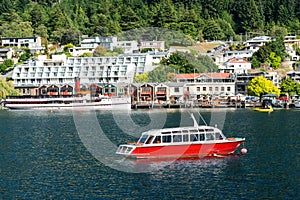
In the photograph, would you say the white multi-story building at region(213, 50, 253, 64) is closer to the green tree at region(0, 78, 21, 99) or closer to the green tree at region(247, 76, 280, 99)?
the green tree at region(247, 76, 280, 99)

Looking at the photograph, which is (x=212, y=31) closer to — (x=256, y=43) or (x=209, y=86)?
(x=256, y=43)

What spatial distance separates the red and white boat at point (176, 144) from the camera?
33.1 meters

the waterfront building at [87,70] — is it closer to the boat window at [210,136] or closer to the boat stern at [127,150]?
the boat stern at [127,150]

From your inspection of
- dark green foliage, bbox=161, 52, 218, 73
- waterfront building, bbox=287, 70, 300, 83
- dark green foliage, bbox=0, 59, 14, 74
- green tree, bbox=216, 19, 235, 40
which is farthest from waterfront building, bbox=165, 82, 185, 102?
green tree, bbox=216, 19, 235, 40

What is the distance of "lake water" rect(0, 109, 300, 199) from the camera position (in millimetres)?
26859

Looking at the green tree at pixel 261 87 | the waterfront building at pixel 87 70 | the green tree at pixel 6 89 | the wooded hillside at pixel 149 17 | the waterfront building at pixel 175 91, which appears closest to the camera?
the green tree at pixel 261 87

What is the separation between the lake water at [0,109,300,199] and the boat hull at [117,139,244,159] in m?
0.59

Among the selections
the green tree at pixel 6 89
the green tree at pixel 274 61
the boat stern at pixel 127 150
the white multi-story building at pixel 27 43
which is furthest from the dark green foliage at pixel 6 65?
the boat stern at pixel 127 150

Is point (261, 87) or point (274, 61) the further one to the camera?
point (274, 61)

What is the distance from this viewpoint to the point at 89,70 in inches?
3994

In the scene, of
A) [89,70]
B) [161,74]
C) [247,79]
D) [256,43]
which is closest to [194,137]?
[247,79]

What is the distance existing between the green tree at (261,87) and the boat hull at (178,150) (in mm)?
48992

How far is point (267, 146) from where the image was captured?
38.7 m

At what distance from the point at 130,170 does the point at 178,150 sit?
132 inches
